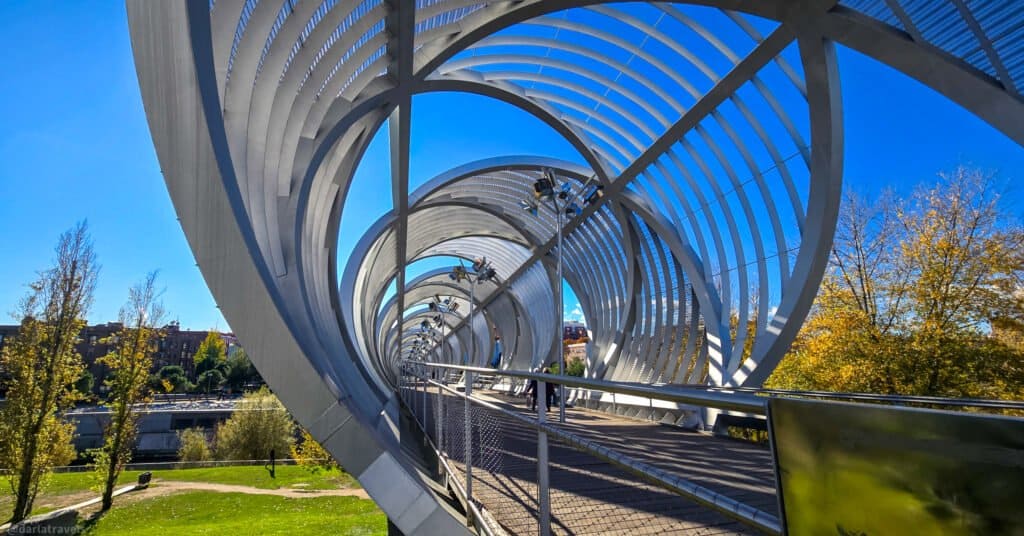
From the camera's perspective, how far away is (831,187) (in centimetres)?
1066

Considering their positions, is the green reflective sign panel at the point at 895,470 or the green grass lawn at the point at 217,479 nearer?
the green reflective sign panel at the point at 895,470

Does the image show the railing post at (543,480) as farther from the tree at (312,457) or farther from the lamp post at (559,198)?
the tree at (312,457)

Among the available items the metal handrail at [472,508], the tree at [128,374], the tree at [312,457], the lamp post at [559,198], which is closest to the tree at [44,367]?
the tree at [128,374]

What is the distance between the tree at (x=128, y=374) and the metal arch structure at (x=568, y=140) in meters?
11.7

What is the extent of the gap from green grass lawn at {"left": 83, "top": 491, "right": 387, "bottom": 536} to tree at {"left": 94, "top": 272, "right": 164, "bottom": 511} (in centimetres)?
190

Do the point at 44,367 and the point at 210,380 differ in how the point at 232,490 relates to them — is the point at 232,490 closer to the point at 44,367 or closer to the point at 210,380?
the point at 44,367

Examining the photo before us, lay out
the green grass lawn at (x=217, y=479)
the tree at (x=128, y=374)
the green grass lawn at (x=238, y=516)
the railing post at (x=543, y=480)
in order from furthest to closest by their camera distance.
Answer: the green grass lawn at (x=217, y=479) → the tree at (x=128, y=374) → the green grass lawn at (x=238, y=516) → the railing post at (x=543, y=480)

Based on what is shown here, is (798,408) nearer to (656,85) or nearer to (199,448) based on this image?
(656,85)

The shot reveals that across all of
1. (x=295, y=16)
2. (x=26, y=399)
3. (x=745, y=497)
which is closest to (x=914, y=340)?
(x=745, y=497)

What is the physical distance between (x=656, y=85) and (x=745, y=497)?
12171 mm

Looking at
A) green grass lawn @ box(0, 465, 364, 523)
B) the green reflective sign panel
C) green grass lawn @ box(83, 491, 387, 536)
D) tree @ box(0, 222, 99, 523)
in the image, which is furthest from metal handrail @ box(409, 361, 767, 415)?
green grass lawn @ box(0, 465, 364, 523)

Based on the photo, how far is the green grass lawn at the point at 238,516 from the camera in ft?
56.4

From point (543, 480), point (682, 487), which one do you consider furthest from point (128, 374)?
point (682, 487)

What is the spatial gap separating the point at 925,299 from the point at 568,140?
10854 mm
